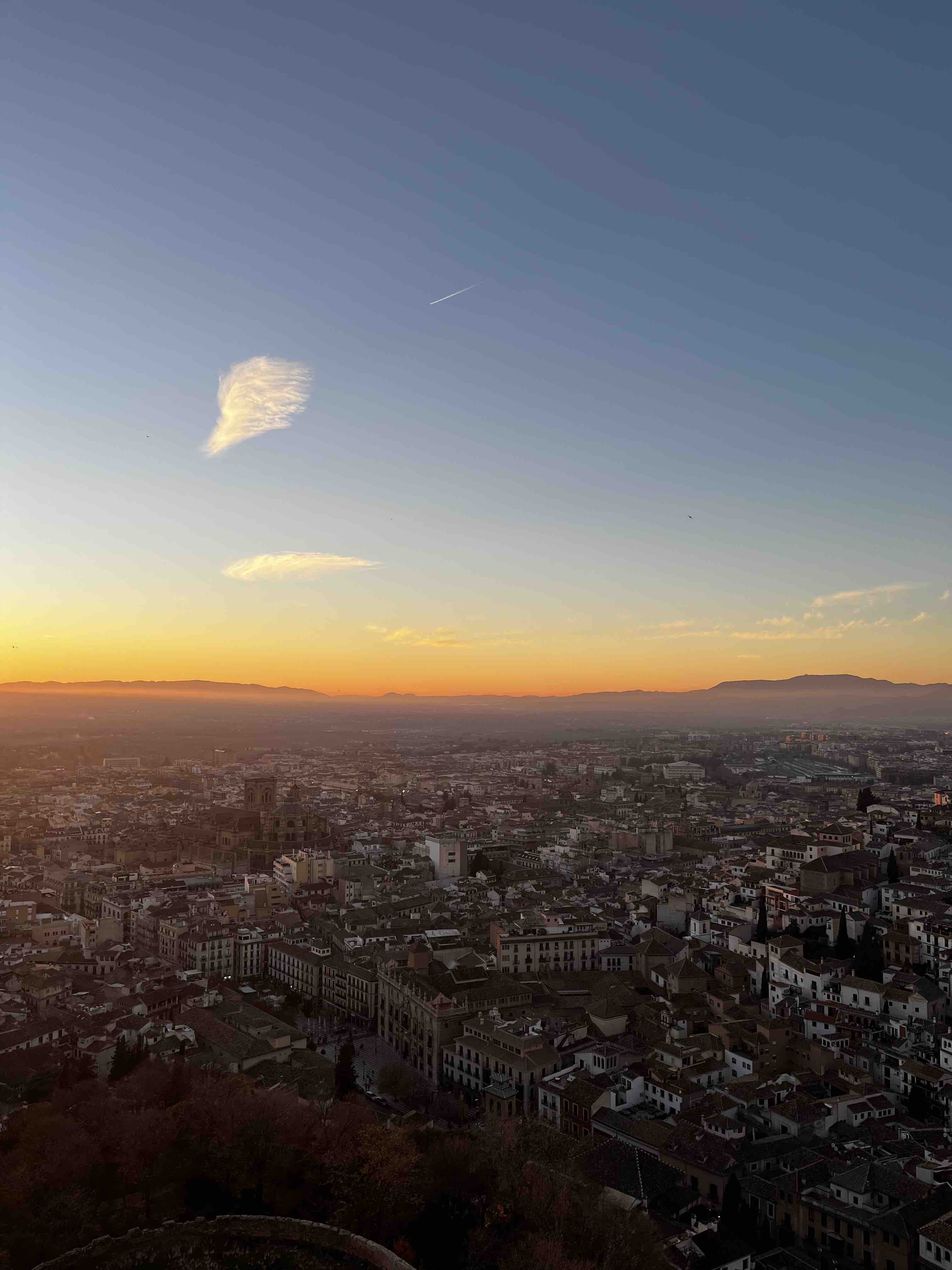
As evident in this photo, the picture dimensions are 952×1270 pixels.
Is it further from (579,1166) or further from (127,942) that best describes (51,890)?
(579,1166)

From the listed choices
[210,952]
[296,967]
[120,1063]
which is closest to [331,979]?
[296,967]

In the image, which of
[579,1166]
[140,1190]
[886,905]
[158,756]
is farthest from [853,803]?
[158,756]

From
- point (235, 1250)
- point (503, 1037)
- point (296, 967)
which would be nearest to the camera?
point (235, 1250)

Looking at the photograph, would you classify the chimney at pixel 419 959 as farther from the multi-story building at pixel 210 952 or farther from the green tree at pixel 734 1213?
the green tree at pixel 734 1213

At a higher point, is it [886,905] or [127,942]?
[886,905]

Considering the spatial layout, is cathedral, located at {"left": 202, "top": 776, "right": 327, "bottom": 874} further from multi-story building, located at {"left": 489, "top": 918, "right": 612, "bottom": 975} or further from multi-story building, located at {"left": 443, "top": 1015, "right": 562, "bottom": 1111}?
multi-story building, located at {"left": 443, "top": 1015, "right": 562, "bottom": 1111}

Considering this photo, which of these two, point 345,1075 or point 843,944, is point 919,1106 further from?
point 345,1075
